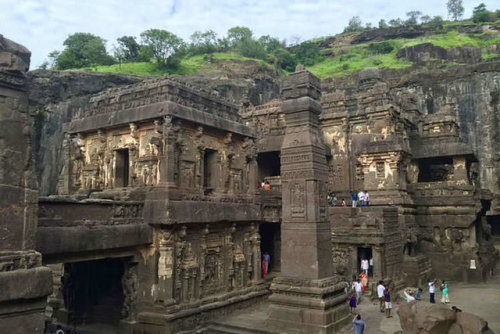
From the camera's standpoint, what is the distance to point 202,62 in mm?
54375

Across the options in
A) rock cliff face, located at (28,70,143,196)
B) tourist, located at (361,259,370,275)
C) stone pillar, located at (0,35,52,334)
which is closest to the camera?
stone pillar, located at (0,35,52,334)

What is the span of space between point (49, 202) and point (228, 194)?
7.67m

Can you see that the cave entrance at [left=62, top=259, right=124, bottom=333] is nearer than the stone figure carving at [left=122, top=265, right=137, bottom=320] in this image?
No

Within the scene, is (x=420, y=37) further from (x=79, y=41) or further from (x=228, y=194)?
(x=228, y=194)

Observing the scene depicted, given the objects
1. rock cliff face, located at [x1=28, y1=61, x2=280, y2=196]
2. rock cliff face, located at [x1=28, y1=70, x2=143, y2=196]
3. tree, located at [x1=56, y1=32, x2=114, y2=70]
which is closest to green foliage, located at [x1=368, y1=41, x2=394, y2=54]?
rock cliff face, located at [x1=28, y1=61, x2=280, y2=196]

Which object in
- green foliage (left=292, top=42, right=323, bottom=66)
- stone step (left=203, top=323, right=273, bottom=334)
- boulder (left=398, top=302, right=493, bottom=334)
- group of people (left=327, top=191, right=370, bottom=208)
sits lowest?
stone step (left=203, top=323, right=273, bottom=334)

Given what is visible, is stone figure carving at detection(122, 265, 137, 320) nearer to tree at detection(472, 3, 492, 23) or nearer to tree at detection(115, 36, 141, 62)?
tree at detection(115, 36, 141, 62)

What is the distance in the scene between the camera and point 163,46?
51281mm

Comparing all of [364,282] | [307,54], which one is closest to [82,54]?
[307,54]

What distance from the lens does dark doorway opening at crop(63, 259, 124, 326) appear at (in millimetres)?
14320

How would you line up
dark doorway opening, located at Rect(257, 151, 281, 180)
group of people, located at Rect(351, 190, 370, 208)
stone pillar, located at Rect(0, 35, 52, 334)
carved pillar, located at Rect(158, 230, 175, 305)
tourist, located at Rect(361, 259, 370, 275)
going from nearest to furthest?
1. stone pillar, located at Rect(0, 35, 52, 334)
2. carved pillar, located at Rect(158, 230, 175, 305)
3. tourist, located at Rect(361, 259, 370, 275)
4. group of people, located at Rect(351, 190, 370, 208)
5. dark doorway opening, located at Rect(257, 151, 281, 180)

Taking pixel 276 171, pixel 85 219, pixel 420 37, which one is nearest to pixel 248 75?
pixel 276 171

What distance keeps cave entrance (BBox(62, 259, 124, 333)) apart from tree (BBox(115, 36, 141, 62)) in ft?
149

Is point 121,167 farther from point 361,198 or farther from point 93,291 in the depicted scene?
point 361,198
